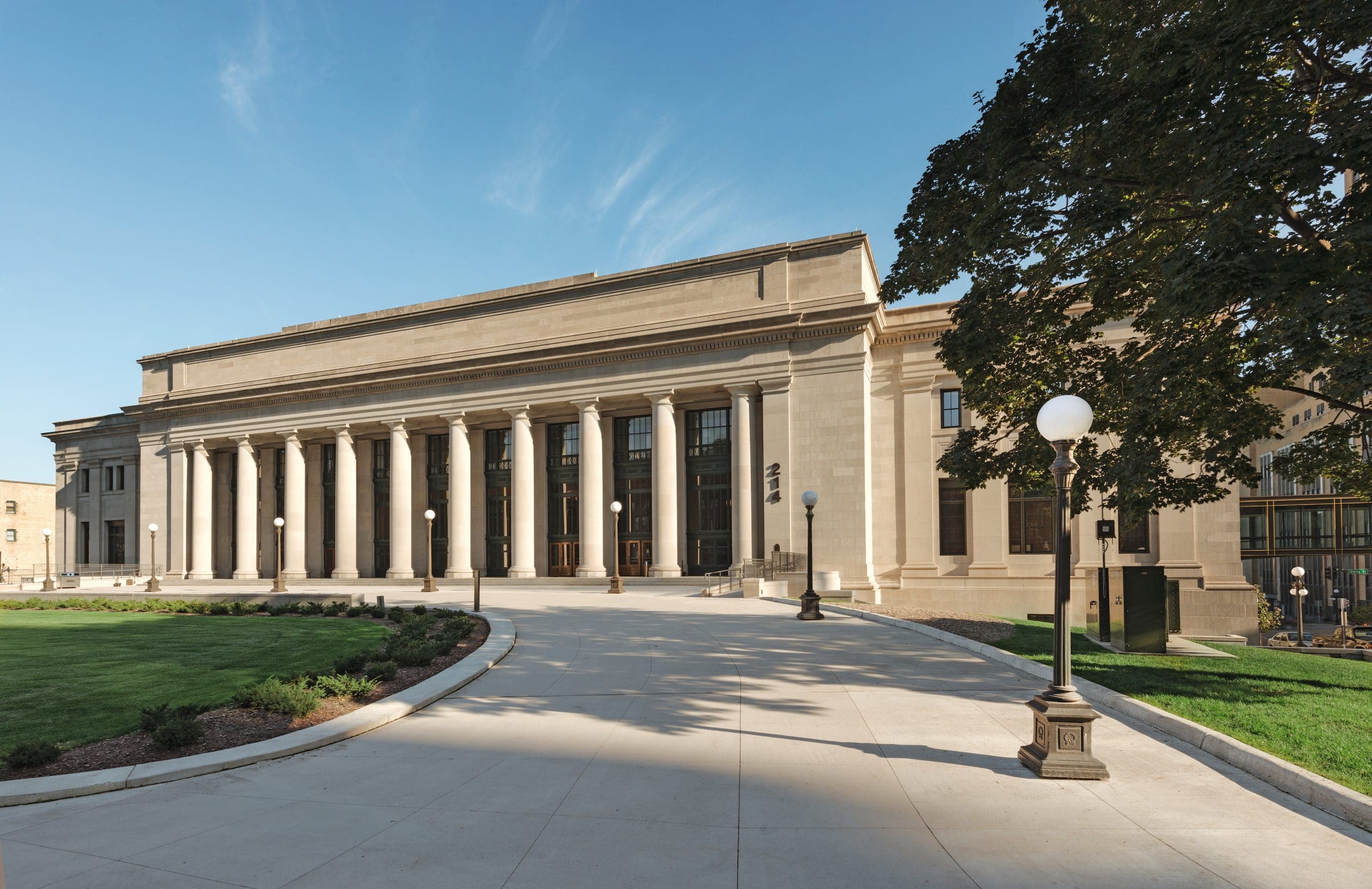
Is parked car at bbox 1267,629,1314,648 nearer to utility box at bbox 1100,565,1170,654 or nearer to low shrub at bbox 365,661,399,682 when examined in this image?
utility box at bbox 1100,565,1170,654

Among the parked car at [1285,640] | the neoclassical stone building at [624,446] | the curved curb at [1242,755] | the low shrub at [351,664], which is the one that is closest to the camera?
the curved curb at [1242,755]

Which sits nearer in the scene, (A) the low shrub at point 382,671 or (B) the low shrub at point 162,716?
(B) the low shrub at point 162,716

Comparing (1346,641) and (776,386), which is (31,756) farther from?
(1346,641)

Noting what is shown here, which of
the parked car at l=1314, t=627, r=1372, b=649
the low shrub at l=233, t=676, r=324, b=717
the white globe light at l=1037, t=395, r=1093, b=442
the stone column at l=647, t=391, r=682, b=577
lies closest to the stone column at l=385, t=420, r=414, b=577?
the stone column at l=647, t=391, r=682, b=577

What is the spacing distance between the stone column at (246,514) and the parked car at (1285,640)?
58.7m

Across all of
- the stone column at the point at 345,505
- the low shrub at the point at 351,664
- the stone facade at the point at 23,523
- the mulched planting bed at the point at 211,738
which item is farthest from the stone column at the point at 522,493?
the stone facade at the point at 23,523

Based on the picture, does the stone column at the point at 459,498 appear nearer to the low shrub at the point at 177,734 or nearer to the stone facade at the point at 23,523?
the low shrub at the point at 177,734

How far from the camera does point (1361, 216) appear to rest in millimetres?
8438

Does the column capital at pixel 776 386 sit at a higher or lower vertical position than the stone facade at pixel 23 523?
higher

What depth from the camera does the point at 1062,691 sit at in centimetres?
736

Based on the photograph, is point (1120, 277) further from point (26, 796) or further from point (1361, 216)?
point (26, 796)

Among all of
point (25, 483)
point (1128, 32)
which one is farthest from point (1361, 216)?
point (25, 483)

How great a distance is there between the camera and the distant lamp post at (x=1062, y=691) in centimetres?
704

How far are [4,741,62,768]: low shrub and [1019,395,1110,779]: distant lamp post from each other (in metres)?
9.96
